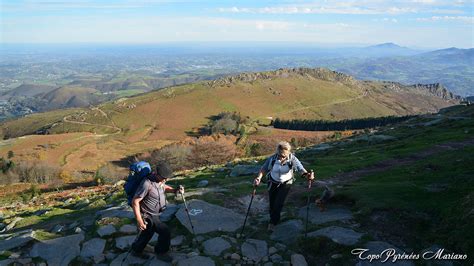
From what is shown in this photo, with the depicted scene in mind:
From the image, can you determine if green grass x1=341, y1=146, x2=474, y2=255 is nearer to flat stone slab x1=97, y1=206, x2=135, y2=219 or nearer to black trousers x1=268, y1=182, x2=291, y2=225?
black trousers x1=268, y1=182, x2=291, y2=225

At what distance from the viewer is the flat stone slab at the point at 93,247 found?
11992 millimetres

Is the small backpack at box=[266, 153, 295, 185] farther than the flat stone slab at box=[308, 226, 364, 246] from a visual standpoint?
Yes

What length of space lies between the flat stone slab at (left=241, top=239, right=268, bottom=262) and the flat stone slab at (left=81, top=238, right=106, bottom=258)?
467 cm

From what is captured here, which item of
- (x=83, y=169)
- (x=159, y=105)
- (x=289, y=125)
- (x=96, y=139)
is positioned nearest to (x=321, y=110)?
(x=289, y=125)

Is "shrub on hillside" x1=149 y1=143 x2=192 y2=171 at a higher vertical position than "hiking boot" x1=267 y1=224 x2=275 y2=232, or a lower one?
lower

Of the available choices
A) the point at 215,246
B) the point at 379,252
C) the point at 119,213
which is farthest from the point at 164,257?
the point at 379,252

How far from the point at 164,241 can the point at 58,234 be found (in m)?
5.04

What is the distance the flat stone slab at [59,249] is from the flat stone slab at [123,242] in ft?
3.97

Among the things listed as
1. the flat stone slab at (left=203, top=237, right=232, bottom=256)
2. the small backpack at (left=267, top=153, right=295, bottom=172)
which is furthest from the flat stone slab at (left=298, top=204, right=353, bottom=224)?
the flat stone slab at (left=203, top=237, right=232, bottom=256)

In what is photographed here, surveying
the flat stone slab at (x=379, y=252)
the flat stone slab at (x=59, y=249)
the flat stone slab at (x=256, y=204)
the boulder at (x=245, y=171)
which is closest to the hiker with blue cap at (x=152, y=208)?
the flat stone slab at (x=59, y=249)

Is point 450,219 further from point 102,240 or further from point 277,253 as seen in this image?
point 102,240

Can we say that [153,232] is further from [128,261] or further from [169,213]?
[169,213]

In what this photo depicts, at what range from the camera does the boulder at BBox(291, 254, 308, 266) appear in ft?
34.8

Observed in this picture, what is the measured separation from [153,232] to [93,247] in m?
2.58
